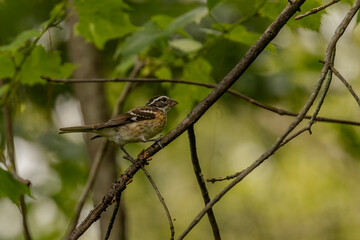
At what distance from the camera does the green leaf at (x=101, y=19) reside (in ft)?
11.8

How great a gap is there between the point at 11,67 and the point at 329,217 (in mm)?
5873

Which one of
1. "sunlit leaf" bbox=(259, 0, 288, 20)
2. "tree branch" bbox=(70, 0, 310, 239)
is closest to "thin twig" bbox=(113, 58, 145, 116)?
"sunlit leaf" bbox=(259, 0, 288, 20)

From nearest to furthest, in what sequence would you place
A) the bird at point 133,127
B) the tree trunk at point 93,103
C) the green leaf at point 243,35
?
the green leaf at point 243,35, the bird at point 133,127, the tree trunk at point 93,103

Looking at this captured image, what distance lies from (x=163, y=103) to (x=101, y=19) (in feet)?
3.20

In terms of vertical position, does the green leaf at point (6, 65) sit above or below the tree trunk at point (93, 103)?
above

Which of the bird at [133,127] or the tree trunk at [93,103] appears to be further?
the tree trunk at [93,103]

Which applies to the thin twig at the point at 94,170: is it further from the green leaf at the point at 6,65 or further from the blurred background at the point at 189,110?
the green leaf at the point at 6,65

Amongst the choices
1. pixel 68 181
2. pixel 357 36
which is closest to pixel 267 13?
pixel 68 181

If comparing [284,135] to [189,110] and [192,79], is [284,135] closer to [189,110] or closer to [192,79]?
[192,79]

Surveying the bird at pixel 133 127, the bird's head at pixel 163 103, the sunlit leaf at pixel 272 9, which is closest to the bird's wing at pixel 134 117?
the bird at pixel 133 127

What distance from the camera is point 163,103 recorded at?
447 cm

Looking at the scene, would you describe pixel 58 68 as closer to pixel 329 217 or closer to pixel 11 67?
pixel 11 67

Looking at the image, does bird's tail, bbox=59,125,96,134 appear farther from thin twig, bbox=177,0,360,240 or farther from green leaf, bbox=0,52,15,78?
thin twig, bbox=177,0,360,240

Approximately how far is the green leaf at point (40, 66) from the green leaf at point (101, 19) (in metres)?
0.30
